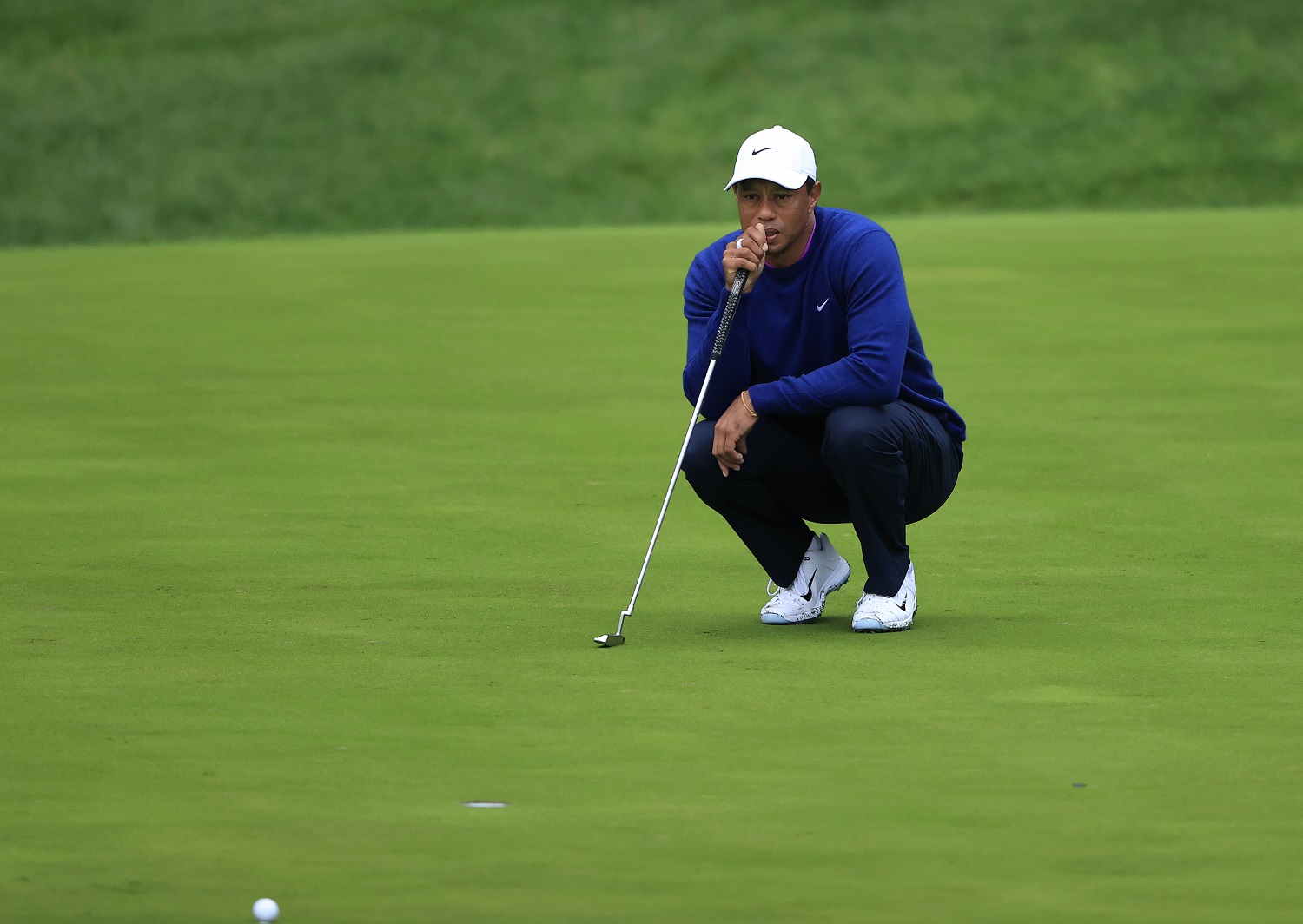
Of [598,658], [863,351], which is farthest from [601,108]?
Answer: [598,658]

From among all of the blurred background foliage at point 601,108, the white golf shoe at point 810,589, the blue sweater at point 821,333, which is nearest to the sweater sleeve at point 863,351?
the blue sweater at point 821,333

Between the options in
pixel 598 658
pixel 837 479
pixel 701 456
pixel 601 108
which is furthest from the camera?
pixel 601 108

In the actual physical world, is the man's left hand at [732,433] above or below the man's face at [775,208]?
below

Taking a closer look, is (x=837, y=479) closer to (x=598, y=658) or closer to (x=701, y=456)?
(x=701, y=456)

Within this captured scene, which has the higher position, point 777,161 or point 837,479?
point 777,161

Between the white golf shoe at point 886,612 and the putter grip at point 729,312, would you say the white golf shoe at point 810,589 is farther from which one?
the putter grip at point 729,312

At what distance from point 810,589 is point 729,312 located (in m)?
0.75

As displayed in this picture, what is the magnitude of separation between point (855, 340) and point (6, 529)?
3.24m

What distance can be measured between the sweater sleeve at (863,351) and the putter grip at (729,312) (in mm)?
164

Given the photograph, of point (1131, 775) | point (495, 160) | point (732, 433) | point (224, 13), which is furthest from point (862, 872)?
point (224, 13)

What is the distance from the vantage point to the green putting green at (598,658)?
352 cm

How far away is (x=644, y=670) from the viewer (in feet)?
16.4

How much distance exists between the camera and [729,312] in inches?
214

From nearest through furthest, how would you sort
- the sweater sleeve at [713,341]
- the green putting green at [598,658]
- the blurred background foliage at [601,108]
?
the green putting green at [598,658]
the sweater sleeve at [713,341]
the blurred background foliage at [601,108]
